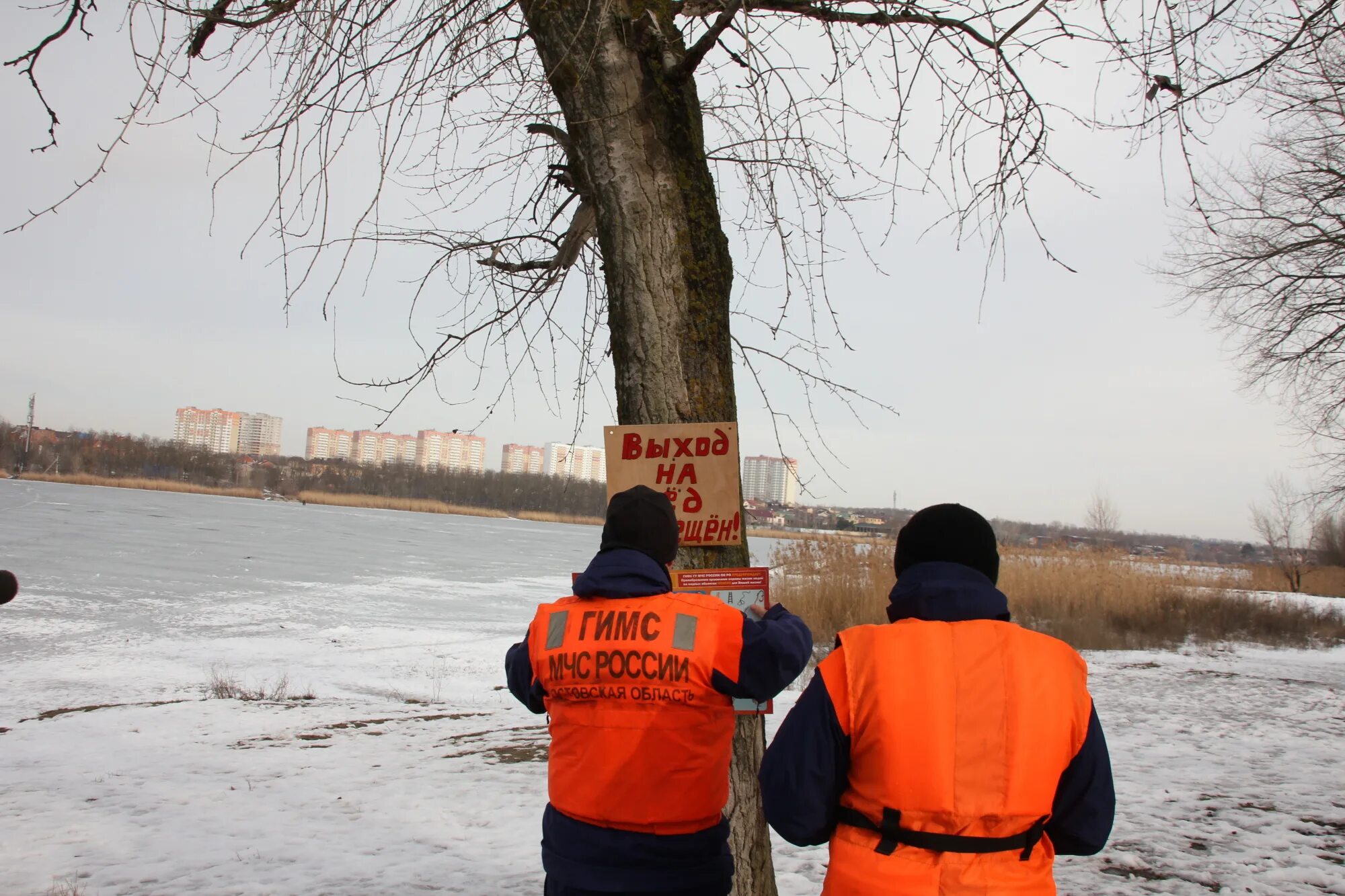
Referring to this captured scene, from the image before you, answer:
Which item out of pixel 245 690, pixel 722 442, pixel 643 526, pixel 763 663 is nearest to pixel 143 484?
pixel 245 690

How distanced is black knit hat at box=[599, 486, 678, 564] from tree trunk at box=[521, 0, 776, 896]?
0.54 meters

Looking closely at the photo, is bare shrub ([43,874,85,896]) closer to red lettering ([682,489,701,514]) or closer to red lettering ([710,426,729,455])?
red lettering ([682,489,701,514])

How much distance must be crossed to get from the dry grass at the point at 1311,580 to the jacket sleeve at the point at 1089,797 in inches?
1072

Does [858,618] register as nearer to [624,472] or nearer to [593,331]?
[593,331]

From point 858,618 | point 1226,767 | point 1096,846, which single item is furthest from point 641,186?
point 858,618

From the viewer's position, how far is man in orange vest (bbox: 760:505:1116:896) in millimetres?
1800

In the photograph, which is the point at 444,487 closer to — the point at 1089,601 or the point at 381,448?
the point at 381,448

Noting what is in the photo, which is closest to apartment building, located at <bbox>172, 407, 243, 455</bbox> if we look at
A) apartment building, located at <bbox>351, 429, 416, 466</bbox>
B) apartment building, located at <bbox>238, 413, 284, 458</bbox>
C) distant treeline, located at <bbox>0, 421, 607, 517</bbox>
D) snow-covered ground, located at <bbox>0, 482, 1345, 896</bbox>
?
apartment building, located at <bbox>238, 413, 284, 458</bbox>

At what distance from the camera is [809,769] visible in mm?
1858

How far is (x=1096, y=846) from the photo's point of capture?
6.17ft

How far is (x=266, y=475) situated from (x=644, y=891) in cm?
10369

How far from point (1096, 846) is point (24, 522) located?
119 ft

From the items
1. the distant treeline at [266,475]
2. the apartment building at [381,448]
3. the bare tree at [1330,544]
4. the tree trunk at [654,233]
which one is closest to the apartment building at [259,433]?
the apartment building at [381,448]

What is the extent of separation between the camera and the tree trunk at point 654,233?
2934mm
